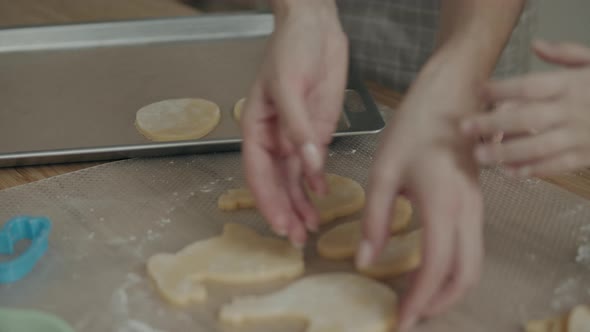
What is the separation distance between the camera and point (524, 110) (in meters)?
0.74

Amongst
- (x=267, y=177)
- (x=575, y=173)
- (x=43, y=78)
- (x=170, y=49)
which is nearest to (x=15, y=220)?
(x=267, y=177)

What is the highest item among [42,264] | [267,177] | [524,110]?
[524,110]

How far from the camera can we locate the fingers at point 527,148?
0.73 m

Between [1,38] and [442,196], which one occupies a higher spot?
[442,196]

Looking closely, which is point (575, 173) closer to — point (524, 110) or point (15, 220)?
point (524, 110)

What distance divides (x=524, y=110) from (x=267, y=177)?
305 millimetres

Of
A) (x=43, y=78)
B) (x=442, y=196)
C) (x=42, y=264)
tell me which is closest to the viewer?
(x=442, y=196)

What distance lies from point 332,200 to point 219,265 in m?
0.20

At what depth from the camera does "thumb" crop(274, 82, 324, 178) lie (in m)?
0.82

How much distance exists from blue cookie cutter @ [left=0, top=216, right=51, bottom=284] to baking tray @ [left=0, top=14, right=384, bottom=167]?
0.58 feet

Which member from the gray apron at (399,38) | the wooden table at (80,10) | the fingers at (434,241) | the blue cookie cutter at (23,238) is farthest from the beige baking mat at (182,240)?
the wooden table at (80,10)

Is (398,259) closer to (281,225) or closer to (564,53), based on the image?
(281,225)

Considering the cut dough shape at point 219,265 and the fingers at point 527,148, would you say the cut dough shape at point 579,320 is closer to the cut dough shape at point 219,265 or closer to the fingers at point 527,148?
the fingers at point 527,148

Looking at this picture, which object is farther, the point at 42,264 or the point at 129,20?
the point at 129,20
